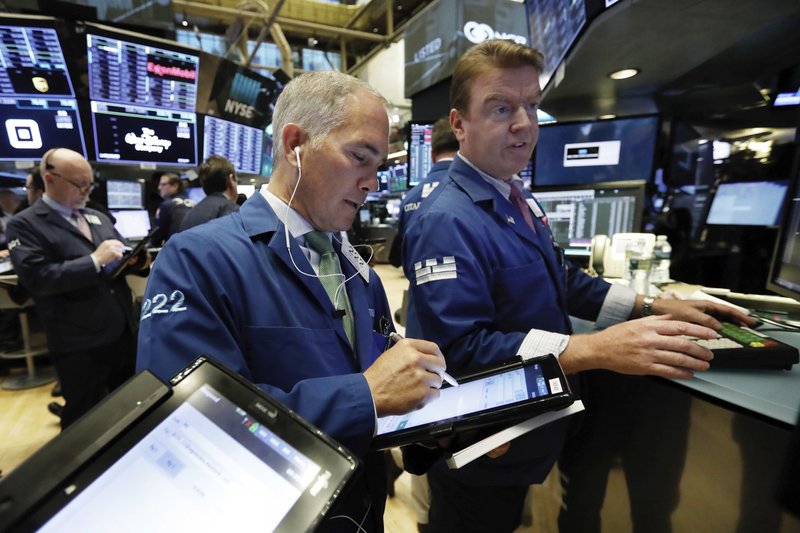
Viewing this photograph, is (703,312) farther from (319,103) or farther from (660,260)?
(319,103)

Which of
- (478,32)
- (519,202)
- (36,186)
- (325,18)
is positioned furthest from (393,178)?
→ (519,202)

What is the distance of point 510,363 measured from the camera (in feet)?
3.04

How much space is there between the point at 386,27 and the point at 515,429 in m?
10.8

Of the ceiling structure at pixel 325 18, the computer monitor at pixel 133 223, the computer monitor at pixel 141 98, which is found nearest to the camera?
the computer monitor at pixel 141 98

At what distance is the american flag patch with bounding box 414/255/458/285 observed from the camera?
1.04 m

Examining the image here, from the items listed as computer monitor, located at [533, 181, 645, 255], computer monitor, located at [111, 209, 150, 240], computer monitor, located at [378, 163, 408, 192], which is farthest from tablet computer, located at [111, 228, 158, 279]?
computer monitor, located at [378, 163, 408, 192]

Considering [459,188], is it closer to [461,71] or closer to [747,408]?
[461,71]

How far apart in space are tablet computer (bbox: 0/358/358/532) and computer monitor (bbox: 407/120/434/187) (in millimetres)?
3668

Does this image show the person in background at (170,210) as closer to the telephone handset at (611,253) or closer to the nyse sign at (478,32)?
the telephone handset at (611,253)

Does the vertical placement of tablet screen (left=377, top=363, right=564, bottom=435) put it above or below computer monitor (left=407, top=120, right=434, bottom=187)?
below

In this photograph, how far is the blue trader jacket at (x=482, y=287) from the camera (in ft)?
A: 3.39

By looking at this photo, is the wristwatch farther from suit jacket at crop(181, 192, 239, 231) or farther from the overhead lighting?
suit jacket at crop(181, 192, 239, 231)

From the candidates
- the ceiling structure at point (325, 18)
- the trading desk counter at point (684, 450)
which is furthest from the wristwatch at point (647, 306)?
the ceiling structure at point (325, 18)

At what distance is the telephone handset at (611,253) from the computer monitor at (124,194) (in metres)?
4.96
